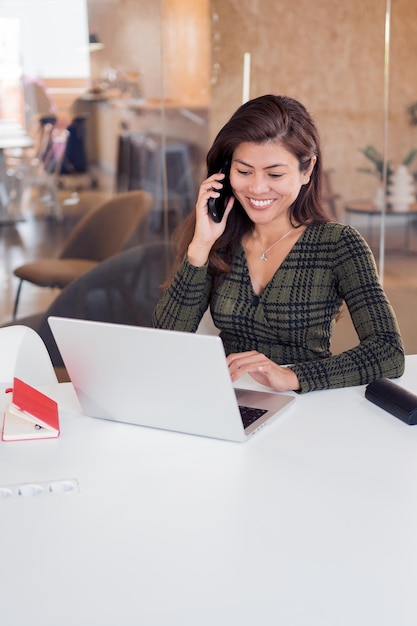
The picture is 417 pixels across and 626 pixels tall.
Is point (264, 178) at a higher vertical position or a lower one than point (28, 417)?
higher

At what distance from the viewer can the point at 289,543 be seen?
4.15 feet

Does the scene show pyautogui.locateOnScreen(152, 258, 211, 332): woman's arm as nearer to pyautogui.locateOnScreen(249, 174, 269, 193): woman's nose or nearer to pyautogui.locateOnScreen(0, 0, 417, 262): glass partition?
pyautogui.locateOnScreen(249, 174, 269, 193): woman's nose

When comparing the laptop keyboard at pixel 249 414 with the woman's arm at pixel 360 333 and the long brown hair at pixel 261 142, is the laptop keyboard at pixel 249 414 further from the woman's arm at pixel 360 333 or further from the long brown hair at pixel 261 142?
the long brown hair at pixel 261 142

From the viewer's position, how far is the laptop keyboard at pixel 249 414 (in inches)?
67.0

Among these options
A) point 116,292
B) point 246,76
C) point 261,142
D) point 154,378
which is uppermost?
point 246,76

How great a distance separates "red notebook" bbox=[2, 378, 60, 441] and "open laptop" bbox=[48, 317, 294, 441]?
8 centimetres

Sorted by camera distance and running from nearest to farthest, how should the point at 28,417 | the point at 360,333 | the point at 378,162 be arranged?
the point at 28,417 < the point at 360,333 < the point at 378,162

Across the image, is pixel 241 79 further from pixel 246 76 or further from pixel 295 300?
pixel 295 300

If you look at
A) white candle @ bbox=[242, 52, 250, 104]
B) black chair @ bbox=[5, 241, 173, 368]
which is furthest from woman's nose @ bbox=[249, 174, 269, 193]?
white candle @ bbox=[242, 52, 250, 104]

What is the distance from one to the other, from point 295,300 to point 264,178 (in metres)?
0.33

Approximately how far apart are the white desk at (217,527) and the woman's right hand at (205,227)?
739mm

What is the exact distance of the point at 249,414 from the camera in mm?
1748

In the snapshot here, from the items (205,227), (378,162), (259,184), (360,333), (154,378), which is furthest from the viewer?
(378,162)

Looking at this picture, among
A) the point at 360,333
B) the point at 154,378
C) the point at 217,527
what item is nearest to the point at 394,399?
the point at 360,333
